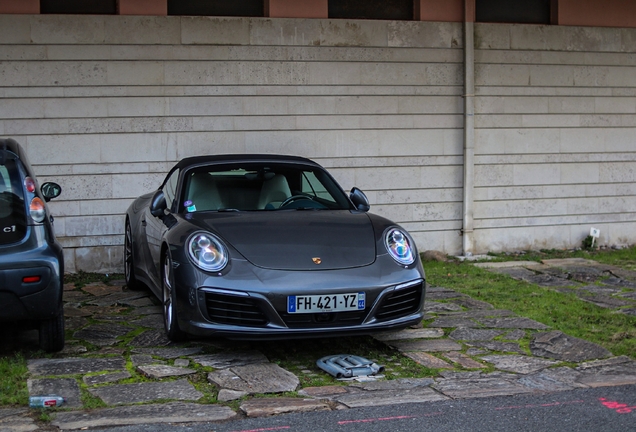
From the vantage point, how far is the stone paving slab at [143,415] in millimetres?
4102

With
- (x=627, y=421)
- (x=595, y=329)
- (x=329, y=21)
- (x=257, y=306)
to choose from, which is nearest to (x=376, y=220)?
(x=257, y=306)

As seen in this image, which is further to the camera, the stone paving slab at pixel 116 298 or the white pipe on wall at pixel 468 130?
the white pipe on wall at pixel 468 130

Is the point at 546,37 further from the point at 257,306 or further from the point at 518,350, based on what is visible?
the point at 257,306

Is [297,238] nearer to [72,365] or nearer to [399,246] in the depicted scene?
[399,246]

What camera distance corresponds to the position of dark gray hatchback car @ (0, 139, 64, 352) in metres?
5.06

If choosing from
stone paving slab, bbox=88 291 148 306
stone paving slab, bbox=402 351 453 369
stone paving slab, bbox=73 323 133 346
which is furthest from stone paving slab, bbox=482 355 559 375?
stone paving slab, bbox=88 291 148 306

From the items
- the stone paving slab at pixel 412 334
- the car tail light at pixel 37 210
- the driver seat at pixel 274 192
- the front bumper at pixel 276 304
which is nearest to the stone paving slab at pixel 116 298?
the driver seat at pixel 274 192

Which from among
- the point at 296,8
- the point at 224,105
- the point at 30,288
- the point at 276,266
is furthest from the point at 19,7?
the point at 276,266

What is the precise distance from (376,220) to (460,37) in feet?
16.5

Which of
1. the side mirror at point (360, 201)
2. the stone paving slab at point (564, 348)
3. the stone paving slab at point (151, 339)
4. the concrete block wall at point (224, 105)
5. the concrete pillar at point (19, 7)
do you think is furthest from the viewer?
the concrete block wall at point (224, 105)

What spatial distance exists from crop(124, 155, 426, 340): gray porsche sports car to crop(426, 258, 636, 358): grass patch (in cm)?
142

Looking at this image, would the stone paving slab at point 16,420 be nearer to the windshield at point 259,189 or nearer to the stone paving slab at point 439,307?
the windshield at point 259,189

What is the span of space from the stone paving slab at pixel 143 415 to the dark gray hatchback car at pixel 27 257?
3.49 feet

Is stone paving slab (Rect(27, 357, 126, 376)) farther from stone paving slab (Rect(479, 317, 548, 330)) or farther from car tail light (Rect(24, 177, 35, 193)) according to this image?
stone paving slab (Rect(479, 317, 548, 330))
